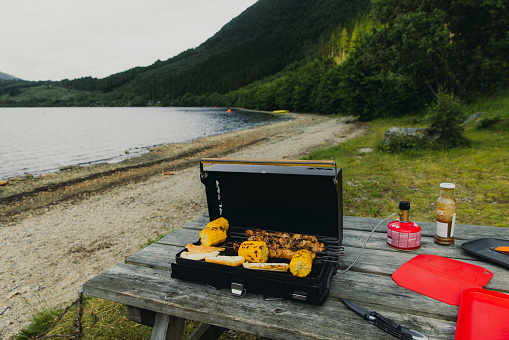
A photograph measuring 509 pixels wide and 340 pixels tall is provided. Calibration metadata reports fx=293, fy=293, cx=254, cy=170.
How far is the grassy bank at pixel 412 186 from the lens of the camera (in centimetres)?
326

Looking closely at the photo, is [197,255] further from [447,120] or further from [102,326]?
[447,120]

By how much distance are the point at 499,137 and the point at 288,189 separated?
41.6 ft

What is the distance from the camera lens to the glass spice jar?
214cm

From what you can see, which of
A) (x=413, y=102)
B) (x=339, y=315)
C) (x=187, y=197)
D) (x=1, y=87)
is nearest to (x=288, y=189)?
(x=339, y=315)

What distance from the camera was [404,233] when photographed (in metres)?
2.16

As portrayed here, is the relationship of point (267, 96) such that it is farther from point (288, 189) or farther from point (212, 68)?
point (212, 68)

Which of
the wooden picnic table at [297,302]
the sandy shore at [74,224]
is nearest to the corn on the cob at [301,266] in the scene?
the wooden picnic table at [297,302]

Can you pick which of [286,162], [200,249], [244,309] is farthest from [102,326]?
[286,162]

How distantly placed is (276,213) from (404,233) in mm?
962

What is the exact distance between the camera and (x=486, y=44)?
18.3m

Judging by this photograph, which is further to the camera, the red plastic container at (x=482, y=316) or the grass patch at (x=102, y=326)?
the grass patch at (x=102, y=326)

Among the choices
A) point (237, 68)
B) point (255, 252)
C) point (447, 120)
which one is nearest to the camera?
point (255, 252)

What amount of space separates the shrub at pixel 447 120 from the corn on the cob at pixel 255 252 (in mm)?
10595

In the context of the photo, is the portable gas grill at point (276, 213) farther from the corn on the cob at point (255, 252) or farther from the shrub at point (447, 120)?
the shrub at point (447, 120)
